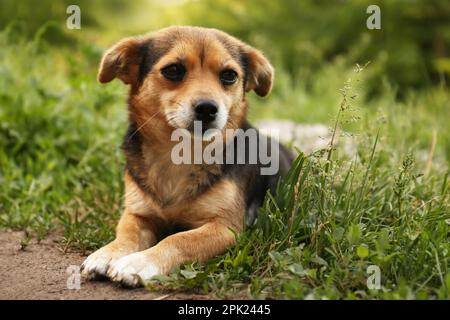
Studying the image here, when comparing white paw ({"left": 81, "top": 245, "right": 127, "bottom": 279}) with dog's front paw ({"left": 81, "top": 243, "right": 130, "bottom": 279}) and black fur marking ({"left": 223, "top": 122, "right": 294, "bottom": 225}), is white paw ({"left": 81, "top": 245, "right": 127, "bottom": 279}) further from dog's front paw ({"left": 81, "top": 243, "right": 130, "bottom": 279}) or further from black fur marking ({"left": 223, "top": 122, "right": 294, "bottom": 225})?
black fur marking ({"left": 223, "top": 122, "right": 294, "bottom": 225})

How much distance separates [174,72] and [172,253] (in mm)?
1072

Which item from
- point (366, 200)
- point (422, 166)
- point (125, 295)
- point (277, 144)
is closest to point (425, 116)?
A: point (422, 166)

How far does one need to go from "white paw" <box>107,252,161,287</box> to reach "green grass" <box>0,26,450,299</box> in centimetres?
7

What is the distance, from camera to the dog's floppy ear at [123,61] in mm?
3828

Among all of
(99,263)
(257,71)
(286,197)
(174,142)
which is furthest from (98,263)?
(257,71)

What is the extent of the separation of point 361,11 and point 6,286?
25.8 ft

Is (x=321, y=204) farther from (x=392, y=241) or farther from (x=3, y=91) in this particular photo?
(x=3, y=91)

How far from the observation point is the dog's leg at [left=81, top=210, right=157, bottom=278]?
3.16m

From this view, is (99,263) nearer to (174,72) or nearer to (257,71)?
(174,72)

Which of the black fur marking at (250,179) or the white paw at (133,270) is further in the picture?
the black fur marking at (250,179)

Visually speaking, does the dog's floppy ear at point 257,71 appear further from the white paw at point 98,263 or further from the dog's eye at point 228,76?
the white paw at point 98,263

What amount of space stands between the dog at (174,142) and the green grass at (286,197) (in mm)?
216

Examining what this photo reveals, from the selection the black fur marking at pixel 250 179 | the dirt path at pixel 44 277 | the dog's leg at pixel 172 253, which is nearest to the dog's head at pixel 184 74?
the black fur marking at pixel 250 179

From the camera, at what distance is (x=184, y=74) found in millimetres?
3600
